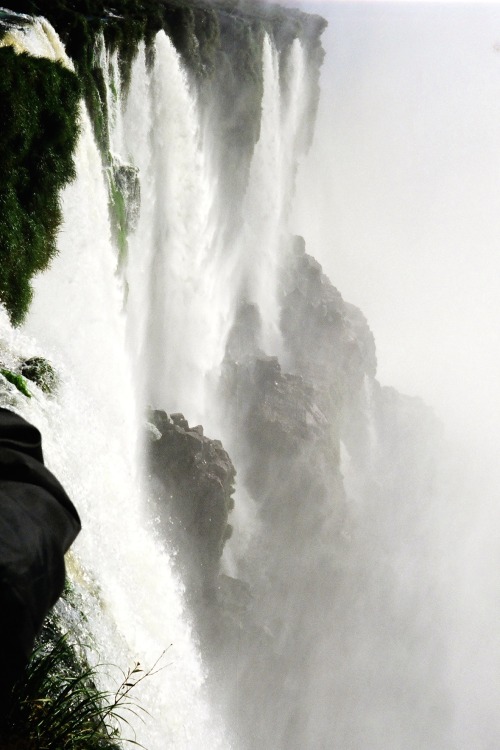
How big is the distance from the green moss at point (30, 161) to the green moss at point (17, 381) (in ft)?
7.71

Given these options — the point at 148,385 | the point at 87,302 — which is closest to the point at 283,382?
the point at 148,385

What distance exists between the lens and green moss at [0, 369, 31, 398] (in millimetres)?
7602

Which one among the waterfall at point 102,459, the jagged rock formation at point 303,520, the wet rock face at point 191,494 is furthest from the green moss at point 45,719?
the jagged rock formation at point 303,520

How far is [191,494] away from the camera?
19500mm

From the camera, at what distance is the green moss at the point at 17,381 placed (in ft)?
24.9

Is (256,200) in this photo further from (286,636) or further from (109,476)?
(109,476)

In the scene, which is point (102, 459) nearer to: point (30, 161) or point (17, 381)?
point (17, 381)

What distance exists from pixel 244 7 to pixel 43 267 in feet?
107

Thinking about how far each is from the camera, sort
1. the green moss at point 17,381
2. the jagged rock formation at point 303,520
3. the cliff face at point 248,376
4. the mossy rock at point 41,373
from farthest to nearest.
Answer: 1. the jagged rock formation at point 303,520
2. the cliff face at point 248,376
3. the mossy rock at point 41,373
4. the green moss at point 17,381

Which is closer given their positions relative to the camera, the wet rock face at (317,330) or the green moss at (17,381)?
the green moss at (17,381)

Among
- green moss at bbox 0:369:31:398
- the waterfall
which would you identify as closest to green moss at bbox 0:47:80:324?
the waterfall

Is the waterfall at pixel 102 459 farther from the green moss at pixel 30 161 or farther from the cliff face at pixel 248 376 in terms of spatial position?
the cliff face at pixel 248 376

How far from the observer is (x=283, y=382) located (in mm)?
33188

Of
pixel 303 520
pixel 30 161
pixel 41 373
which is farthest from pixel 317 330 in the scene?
pixel 41 373
